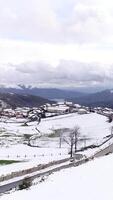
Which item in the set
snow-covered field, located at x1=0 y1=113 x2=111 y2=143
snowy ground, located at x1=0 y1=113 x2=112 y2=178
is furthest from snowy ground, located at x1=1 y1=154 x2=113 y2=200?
snow-covered field, located at x1=0 y1=113 x2=111 y2=143

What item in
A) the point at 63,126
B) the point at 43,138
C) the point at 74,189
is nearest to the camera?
the point at 74,189

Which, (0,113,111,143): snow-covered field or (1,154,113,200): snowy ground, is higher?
(0,113,111,143): snow-covered field

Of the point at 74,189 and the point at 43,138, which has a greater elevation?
the point at 43,138

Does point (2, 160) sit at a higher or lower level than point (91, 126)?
lower

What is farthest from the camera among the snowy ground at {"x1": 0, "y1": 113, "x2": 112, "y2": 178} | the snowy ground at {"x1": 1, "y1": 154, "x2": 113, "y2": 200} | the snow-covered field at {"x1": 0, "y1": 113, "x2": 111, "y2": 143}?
the snow-covered field at {"x1": 0, "y1": 113, "x2": 111, "y2": 143}

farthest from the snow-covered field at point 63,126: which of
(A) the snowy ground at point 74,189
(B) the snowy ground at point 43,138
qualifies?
(A) the snowy ground at point 74,189

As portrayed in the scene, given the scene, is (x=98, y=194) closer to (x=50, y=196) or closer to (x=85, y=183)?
(x=50, y=196)

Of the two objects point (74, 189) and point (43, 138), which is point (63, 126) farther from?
point (74, 189)

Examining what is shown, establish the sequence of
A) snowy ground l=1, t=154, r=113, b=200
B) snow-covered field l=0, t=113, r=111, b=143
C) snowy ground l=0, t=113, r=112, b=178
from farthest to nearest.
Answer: snow-covered field l=0, t=113, r=111, b=143 → snowy ground l=0, t=113, r=112, b=178 → snowy ground l=1, t=154, r=113, b=200

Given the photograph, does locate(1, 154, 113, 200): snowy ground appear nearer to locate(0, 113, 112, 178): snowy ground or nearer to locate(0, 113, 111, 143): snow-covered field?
locate(0, 113, 112, 178): snowy ground

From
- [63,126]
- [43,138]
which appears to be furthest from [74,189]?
[63,126]

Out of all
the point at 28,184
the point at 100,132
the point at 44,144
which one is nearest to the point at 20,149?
the point at 44,144
